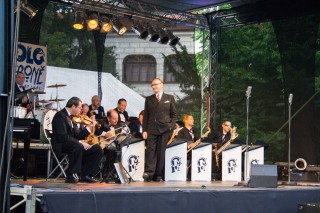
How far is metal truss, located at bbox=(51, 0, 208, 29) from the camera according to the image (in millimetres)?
12453

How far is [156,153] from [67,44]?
665 cm

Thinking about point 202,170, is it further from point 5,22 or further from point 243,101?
point 243,101

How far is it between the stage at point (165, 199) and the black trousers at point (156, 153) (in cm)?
324

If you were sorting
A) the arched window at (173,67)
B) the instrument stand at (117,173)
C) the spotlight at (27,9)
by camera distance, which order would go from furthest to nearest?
the arched window at (173,67) → the spotlight at (27,9) → the instrument stand at (117,173)

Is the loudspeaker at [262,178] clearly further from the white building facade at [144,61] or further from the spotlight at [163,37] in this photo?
the white building facade at [144,61]

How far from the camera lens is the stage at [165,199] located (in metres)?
5.78

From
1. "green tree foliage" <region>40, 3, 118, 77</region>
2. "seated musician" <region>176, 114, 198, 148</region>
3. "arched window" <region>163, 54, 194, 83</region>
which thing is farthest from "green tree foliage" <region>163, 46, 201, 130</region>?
"seated musician" <region>176, 114, 198, 148</region>

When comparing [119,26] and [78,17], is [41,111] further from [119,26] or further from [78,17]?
[119,26]

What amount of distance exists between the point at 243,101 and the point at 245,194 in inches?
564

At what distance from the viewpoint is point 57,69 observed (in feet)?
47.9

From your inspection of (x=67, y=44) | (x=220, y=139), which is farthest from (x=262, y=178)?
(x=67, y=44)

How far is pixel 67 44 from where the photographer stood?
16.7m

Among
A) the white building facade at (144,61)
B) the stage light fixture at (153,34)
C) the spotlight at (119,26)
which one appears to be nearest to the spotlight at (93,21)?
the spotlight at (119,26)

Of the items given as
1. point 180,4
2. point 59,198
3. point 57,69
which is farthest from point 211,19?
point 59,198
